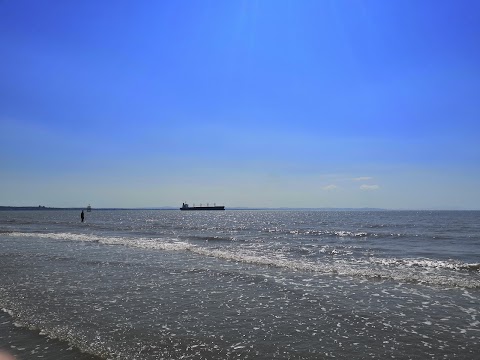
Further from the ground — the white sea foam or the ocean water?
the ocean water

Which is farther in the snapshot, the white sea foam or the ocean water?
the white sea foam

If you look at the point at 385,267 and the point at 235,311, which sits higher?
the point at 235,311

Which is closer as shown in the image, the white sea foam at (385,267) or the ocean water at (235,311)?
the ocean water at (235,311)

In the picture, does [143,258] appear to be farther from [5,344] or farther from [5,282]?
[5,344]

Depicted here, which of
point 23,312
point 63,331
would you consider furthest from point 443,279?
point 23,312

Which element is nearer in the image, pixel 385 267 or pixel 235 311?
pixel 235 311

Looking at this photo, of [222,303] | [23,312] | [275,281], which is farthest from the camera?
[275,281]

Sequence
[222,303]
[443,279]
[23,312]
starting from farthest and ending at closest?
[443,279] → [222,303] → [23,312]

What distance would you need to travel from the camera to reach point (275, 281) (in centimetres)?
1507

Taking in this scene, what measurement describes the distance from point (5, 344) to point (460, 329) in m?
11.0

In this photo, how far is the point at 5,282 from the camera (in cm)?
1402

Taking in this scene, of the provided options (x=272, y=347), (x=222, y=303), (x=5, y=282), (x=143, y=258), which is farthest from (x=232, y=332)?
(x=143, y=258)

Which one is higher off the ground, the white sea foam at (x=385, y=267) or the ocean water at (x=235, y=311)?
the ocean water at (x=235, y=311)

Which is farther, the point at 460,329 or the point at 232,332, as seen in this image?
the point at 460,329
